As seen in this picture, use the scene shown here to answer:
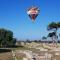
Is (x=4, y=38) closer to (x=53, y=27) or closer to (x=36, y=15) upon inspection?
(x=53, y=27)

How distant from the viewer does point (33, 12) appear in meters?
16.2

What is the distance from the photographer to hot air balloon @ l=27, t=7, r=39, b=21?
15.7 metres

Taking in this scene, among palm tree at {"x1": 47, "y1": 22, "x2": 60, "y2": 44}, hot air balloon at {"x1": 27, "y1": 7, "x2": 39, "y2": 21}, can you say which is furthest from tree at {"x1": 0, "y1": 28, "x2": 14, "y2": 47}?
hot air balloon at {"x1": 27, "y1": 7, "x2": 39, "y2": 21}

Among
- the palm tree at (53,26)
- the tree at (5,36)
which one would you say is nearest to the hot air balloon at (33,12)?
the palm tree at (53,26)

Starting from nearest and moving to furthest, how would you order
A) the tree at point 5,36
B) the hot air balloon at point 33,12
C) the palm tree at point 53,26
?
the hot air balloon at point 33,12 → the palm tree at point 53,26 → the tree at point 5,36

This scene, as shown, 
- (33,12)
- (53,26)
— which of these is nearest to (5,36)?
(53,26)

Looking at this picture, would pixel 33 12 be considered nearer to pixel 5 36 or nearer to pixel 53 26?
pixel 53 26

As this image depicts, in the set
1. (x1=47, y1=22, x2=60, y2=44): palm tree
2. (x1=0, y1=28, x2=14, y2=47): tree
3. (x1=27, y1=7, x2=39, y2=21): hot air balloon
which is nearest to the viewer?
(x1=27, y1=7, x2=39, y2=21): hot air balloon

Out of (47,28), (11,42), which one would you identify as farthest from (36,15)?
(11,42)

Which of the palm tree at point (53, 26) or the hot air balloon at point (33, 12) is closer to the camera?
the hot air balloon at point (33, 12)

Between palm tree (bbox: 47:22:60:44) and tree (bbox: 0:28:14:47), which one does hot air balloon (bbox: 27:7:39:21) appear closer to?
palm tree (bbox: 47:22:60:44)

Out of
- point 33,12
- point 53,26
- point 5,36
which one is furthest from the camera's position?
point 5,36

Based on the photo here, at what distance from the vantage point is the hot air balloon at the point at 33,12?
51.5ft

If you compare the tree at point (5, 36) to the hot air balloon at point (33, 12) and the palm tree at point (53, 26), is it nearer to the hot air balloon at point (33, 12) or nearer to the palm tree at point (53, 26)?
the palm tree at point (53, 26)
